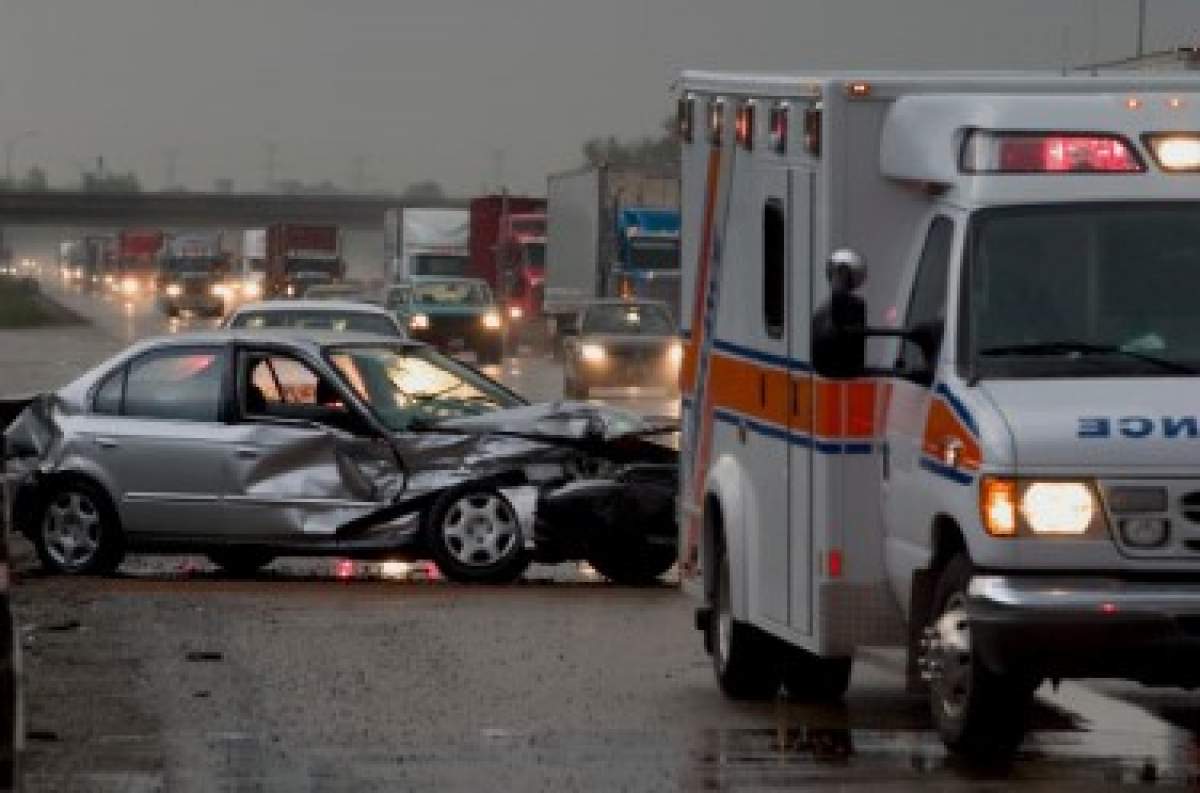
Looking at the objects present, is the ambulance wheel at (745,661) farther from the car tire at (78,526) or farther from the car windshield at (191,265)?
the car windshield at (191,265)

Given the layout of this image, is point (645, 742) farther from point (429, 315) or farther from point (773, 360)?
point (429, 315)

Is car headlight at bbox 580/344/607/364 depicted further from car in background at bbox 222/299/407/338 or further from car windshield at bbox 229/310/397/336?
car windshield at bbox 229/310/397/336

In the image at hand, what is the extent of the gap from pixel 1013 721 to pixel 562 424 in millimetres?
8044

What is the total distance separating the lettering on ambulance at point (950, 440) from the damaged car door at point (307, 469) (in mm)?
7906

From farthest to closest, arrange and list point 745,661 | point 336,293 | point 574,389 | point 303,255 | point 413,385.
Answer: point 303,255
point 336,293
point 574,389
point 413,385
point 745,661

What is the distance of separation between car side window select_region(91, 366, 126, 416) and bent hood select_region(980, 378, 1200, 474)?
9.71 m

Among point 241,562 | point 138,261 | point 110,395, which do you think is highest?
point 110,395

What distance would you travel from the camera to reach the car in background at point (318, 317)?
30.5 m

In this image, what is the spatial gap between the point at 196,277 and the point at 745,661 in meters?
97.0

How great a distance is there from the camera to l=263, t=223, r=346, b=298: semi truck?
105m

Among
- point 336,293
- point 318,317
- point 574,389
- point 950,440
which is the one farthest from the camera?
point 336,293

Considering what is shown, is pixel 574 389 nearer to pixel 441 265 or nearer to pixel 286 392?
pixel 286 392

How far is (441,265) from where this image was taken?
85.7 m

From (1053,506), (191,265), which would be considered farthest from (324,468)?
(191,265)
